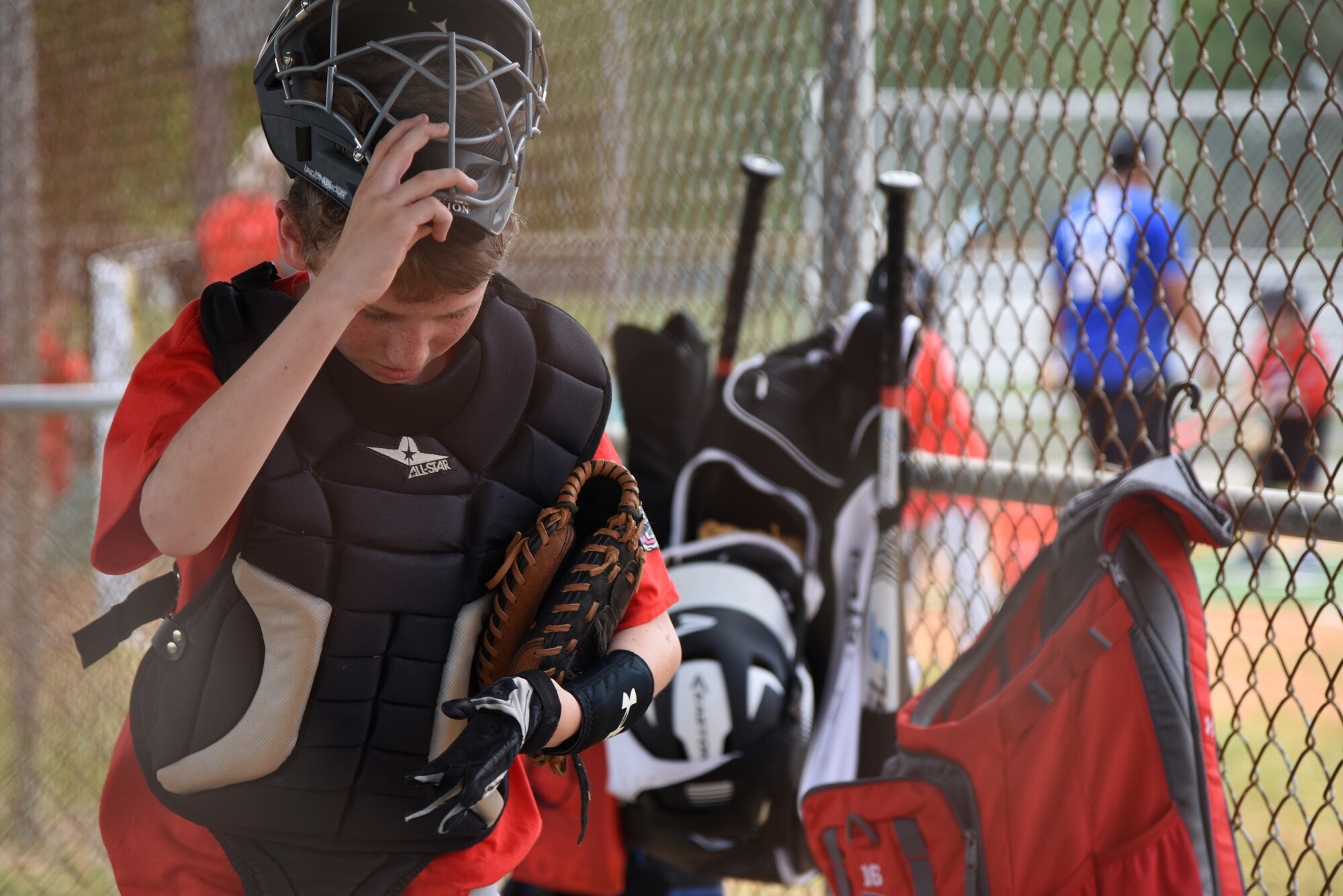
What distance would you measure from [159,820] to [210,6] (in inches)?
128

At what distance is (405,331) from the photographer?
116cm

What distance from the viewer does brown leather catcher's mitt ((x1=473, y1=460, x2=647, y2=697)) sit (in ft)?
4.07

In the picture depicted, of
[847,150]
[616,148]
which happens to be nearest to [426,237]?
[847,150]

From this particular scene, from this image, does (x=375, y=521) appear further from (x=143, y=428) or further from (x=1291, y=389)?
(x=1291, y=389)

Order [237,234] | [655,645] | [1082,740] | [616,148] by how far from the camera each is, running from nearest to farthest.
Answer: [655,645]
[1082,740]
[616,148]
[237,234]

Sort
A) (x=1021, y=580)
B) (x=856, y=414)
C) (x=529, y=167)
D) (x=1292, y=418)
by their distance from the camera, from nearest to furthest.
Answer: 1. (x=1021, y=580)
2. (x=856, y=414)
3. (x=529, y=167)
4. (x=1292, y=418)

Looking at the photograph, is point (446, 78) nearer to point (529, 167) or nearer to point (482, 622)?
point (482, 622)

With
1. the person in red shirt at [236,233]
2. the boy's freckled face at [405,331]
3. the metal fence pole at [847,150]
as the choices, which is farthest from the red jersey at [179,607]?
the person in red shirt at [236,233]

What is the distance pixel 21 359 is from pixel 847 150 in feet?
10.1

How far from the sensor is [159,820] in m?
1.33

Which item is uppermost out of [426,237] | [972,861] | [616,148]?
[616,148]

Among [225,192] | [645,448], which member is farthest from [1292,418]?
[225,192]

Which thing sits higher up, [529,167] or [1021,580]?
[529,167]

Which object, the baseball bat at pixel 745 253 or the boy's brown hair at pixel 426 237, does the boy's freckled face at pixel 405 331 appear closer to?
the boy's brown hair at pixel 426 237
